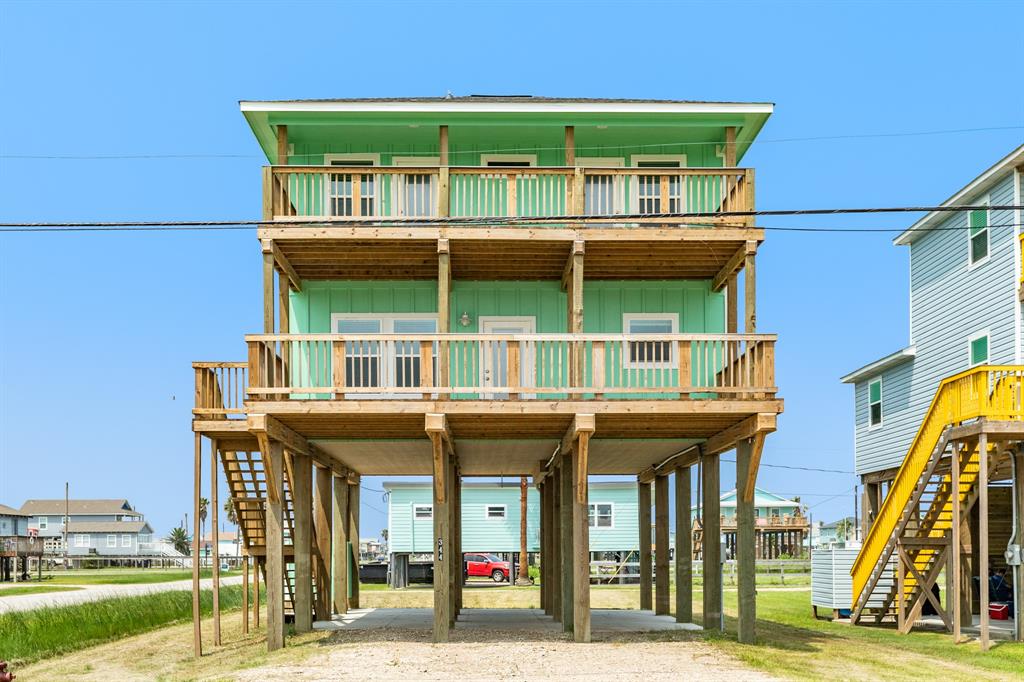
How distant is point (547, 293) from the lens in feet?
81.2

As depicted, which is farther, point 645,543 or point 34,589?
point 34,589

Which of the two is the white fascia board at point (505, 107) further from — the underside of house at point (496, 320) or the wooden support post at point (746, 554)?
the wooden support post at point (746, 554)

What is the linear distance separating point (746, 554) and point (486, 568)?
33.0m

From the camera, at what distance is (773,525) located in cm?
7412

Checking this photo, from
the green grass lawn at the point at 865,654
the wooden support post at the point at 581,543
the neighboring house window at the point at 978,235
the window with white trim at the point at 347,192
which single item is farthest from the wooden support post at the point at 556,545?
the neighboring house window at the point at 978,235

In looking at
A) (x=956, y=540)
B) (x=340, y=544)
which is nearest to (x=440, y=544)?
(x=340, y=544)

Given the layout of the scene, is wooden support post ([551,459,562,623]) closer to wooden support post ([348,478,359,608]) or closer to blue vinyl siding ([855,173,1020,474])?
wooden support post ([348,478,359,608])

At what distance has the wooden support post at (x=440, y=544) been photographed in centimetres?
2025

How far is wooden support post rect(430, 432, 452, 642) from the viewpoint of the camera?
797 inches

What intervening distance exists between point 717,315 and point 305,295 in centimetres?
859

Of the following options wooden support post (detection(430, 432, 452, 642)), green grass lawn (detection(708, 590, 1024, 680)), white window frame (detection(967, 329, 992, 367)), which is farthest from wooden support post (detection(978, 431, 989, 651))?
wooden support post (detection(430, 432, 452, 642))

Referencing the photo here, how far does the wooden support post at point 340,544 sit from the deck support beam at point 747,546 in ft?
36.2

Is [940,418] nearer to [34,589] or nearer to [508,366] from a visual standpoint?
[508,366]

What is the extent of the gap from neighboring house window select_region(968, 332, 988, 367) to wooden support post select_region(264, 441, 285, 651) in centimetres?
1767
